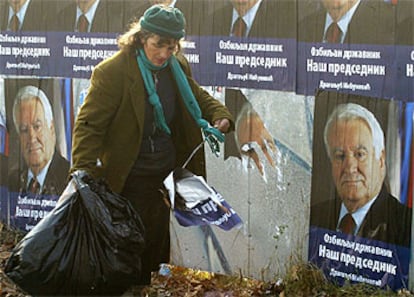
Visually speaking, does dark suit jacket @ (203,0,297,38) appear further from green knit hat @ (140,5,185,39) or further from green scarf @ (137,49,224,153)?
green knit hat @ (140,5,185,39)

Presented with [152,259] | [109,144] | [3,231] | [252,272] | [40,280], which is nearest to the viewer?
[40,280]

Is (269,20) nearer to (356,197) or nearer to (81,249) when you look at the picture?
(356,197)

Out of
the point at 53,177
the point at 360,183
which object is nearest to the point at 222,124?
the point at 360,183

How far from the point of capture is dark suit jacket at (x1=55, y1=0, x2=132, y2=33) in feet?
25.4

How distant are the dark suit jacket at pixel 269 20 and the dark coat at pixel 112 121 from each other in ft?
4.04

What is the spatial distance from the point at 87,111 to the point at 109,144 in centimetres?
27

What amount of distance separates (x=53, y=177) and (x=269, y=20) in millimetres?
2501

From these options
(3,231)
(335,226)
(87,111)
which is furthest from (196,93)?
(3,231)

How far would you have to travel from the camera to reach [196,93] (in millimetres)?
6395

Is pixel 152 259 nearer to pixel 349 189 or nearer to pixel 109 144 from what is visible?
pixel 109 144

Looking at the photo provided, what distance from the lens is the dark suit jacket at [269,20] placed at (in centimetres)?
682

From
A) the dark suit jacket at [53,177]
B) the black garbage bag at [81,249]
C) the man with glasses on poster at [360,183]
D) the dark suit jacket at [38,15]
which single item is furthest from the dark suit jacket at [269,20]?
the dark suit jacket at [53,177]

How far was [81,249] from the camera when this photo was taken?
18.7 feet

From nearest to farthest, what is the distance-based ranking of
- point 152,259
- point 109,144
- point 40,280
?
point 40,280 → point 109,144 → point 152,259
